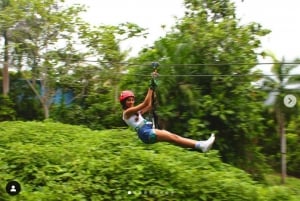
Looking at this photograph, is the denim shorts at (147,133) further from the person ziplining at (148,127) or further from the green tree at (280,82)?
the green tree at (280,82)

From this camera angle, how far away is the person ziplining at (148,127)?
6.21 meters

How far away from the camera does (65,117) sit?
13812 mm

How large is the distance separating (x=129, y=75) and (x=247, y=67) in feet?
8.16

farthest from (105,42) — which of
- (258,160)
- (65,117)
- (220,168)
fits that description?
(220,168)

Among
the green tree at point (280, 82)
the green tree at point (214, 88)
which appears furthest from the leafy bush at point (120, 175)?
the green tree at point (280, 82)

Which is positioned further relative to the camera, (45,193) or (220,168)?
(220,168)

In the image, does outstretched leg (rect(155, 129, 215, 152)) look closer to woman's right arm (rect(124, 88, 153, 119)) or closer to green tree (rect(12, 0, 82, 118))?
woman's right arm (rect(124, 88, 153, 119))

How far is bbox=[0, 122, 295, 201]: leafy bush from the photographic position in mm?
6633

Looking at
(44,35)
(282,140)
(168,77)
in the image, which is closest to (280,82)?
(282,140)

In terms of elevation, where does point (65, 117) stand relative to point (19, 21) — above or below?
below

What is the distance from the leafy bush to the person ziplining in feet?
2.15

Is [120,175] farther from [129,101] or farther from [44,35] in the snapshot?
[44,35]

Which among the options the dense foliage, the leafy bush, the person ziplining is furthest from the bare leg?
the dense foliage

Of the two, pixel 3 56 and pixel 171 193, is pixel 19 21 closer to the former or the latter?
pixel 3 56
